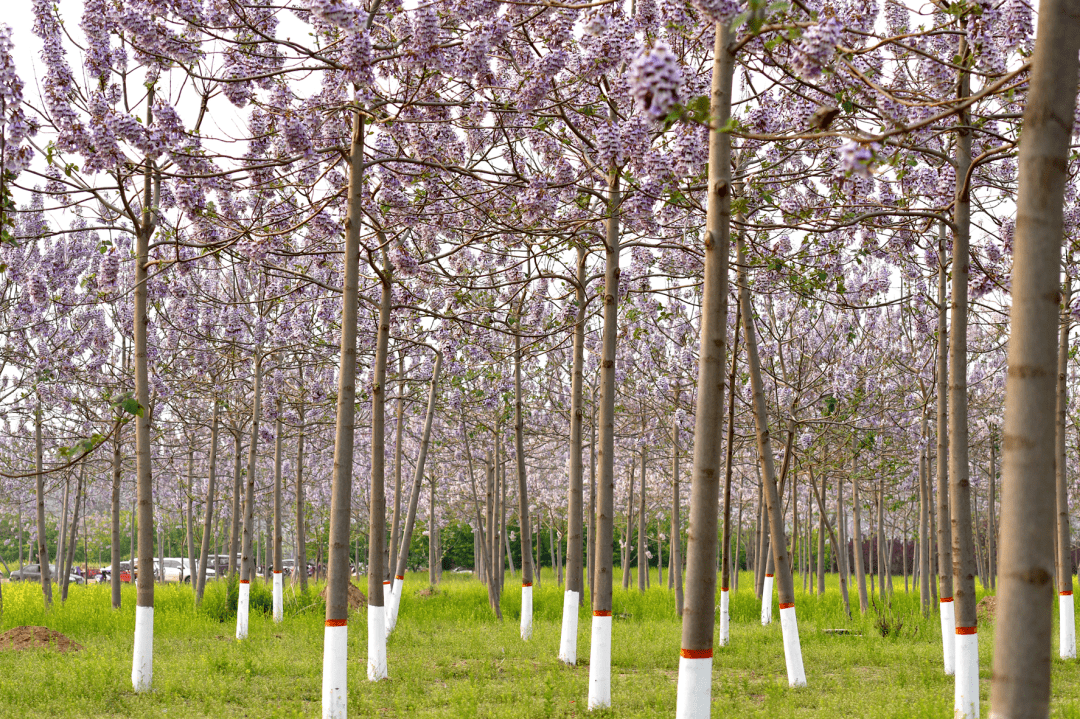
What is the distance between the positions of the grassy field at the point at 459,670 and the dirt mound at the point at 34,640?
42 cm

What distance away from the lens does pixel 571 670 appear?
9.64 metres

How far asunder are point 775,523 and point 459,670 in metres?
4.00

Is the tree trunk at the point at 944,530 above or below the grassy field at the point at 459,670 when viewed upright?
above

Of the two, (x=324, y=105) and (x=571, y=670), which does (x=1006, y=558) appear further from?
(x=571, y=670)

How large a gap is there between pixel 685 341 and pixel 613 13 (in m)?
7.42

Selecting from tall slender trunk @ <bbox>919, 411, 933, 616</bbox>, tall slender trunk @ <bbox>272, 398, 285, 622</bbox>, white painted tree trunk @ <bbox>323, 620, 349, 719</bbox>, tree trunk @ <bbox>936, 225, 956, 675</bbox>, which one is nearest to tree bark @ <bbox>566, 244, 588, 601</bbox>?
white painted tree trunk @ <bbox>323, 620, 349, 719</bbox>

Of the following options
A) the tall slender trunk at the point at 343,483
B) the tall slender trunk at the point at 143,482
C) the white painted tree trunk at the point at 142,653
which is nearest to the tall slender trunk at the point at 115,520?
the tall slender trunk at the point at 143,482

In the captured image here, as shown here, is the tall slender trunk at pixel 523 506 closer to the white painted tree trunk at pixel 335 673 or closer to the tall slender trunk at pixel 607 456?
the tall slender trunk at pixel 607 456

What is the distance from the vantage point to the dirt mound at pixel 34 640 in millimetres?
11445

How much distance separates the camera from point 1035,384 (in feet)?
9.40

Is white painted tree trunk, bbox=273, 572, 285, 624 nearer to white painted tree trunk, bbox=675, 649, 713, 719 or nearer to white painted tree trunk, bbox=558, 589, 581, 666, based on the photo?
white painted tree trunk, bbox=558, 589, 581, 666

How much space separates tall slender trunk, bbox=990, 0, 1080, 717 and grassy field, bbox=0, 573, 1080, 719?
4.58m

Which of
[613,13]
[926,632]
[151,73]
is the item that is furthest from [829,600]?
[151,73]

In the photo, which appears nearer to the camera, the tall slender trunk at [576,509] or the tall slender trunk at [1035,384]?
the tall slender trunk at [1035,384]
